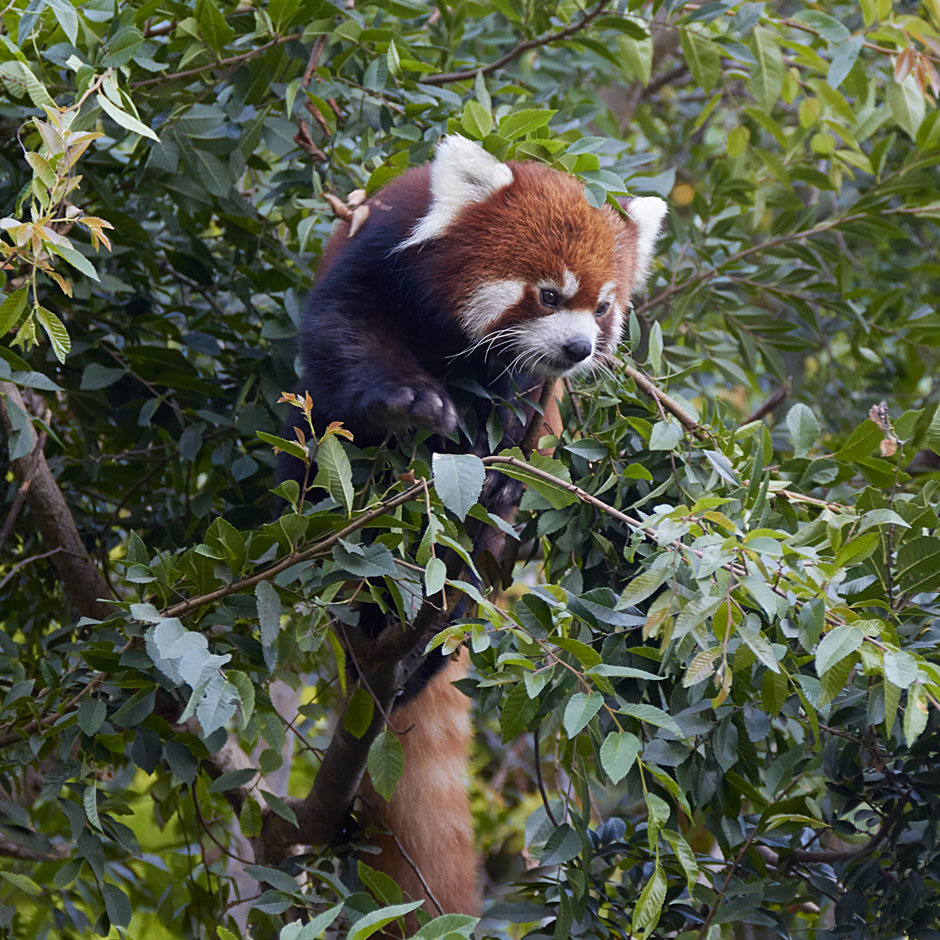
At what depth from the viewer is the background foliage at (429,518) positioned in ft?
5.26

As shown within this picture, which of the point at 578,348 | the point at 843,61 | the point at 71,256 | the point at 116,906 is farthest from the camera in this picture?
the point at 843,61

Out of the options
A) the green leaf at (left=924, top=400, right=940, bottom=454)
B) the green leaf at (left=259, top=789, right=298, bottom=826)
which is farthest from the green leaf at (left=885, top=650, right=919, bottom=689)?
the green leaf at (left=259, top=789, right=298, bottom=826)

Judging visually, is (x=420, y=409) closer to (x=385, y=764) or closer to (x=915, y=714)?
(x=385, y=764)

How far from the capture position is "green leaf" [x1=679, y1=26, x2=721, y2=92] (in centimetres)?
274

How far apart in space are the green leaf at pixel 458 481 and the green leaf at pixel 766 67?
1.77m

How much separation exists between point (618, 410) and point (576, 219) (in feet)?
1.98

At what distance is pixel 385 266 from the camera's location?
2531 millimetres

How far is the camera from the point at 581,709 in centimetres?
147

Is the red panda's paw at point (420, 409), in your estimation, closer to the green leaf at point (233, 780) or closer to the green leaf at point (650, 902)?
the green leaf at point (233, 780)

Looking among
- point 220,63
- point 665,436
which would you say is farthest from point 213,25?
point 665,436

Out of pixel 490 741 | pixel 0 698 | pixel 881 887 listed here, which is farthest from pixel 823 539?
pixel 490 741

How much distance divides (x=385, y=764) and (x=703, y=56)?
1992 millimetres

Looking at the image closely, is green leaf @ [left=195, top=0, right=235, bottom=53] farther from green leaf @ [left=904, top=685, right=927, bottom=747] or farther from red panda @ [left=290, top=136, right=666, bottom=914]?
green leaf @ [left=904, top=685, right=927, bottom=747]

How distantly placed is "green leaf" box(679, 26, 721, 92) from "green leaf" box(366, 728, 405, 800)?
1.88 meters
